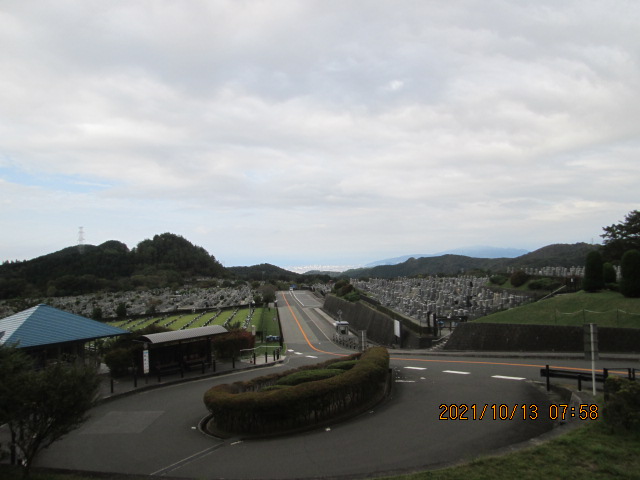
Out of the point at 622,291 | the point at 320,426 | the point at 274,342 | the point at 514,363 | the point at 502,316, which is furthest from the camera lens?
the point at 274,342

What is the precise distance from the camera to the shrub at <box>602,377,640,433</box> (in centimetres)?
780

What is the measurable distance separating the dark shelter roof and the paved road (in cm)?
354

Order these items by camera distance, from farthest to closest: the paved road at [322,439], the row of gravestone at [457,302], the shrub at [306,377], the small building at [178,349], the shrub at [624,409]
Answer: the row of gravestone at [457,302] → the small building at [178,349] → the shrub at [306,377] → the paved road at [322,439] → the shrub at [624,409]

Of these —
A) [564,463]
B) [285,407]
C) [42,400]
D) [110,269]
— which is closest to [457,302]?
[285,407]

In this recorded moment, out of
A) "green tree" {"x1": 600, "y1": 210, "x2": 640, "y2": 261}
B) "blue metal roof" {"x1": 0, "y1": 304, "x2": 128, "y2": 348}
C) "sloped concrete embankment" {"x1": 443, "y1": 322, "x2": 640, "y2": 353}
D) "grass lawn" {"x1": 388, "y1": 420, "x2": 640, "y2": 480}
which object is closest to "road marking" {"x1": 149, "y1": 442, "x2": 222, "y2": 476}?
"grass lawn" {"x1": 388, "y1": 420, "x2": 640, "y2": 480}

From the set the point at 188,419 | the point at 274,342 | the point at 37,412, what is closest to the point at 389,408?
the point at 188,419

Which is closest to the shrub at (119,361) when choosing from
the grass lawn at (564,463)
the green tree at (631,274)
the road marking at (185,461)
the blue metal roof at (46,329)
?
the blue metal roof at (46,329)

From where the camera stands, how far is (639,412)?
775 centimetres

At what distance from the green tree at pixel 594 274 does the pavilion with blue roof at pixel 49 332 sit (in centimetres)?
2703

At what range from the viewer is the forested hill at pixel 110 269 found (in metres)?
103

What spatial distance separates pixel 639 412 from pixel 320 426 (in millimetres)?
6772

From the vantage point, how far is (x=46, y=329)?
730 inches

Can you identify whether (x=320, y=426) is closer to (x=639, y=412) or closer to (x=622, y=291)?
(x=639, y=412)

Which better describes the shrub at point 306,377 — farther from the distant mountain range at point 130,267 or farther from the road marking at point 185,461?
the distant mountain range at point 130,267
